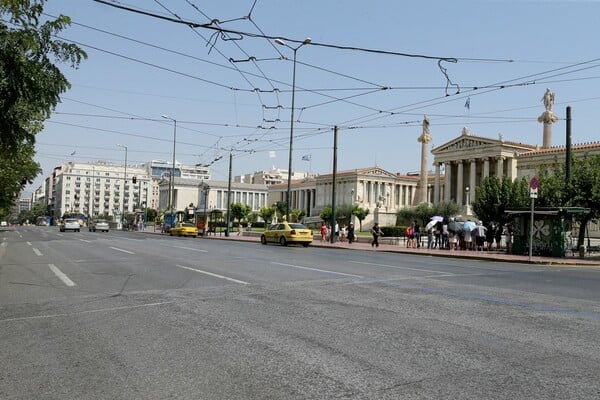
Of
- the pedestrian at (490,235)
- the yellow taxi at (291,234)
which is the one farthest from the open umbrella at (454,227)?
the yellow taxi at (291,234)

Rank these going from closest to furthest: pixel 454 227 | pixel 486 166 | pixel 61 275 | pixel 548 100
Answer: pixel 61 275
pixel 454 227
pixel 548 100
pixel 486 166

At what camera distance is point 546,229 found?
24.1 m

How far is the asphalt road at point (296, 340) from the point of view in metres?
4.36

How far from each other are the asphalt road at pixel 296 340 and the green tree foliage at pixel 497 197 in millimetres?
23107

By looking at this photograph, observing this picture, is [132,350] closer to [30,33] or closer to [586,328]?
[586,328]

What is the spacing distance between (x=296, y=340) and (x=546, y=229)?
2132 centimetres

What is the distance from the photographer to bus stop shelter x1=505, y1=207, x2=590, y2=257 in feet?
76.3

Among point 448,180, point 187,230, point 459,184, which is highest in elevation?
point 448,180

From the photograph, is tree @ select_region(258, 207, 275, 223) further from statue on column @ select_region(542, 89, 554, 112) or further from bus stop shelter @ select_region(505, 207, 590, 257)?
bus stop shelter @ select_region(505, 207, 590, 257)

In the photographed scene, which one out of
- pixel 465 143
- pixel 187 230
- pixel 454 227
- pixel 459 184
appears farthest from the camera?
pixel 459 184

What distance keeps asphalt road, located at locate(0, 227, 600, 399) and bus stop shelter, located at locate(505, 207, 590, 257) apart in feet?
43.5

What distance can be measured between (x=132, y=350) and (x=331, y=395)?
243 cm

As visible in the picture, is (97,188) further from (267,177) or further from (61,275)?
(61,275)

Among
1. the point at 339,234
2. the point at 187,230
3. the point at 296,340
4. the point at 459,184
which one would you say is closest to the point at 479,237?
the point at 339,234
